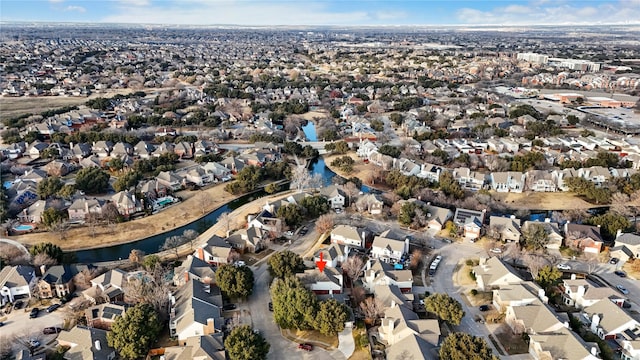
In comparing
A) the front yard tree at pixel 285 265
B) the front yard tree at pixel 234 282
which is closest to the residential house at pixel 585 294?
the front yard tree at pixel 285 265

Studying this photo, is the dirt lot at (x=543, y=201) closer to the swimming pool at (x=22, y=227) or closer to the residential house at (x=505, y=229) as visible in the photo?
the residential house at (x=505, y=229)

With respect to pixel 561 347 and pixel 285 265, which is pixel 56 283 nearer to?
pixel 285 265

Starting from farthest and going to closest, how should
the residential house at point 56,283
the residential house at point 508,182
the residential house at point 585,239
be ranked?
the residential house at point 508,182 → the residential house at point 585,239 → the residential house at point 56,283

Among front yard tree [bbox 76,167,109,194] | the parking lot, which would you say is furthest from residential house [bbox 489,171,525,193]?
the parking lot

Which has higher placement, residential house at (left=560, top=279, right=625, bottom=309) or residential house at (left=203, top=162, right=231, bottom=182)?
residential house at (left=203, top=162, right=231, bottom=182)

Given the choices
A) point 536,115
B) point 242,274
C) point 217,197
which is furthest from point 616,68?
point 242,274

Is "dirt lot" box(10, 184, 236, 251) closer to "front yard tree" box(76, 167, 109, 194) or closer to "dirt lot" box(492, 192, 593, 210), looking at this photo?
"front yard tree" box(76, 167, 109, 194)
